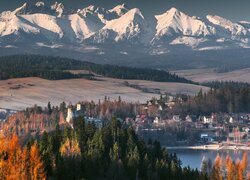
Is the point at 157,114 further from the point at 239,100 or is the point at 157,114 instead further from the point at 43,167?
the point at 43,167

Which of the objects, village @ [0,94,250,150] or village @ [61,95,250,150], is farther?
village @ [61,95,250,150]

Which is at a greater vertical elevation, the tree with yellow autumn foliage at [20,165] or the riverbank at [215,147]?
the tree with yellow autumn foliage at [20,165]

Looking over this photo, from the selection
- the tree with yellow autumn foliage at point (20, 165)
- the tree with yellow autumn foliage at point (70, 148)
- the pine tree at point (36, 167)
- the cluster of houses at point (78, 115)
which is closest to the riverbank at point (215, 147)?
the cluster of houses at point (78, 115)

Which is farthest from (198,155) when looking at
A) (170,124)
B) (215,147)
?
(170,124)

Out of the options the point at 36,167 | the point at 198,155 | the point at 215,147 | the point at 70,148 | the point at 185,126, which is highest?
the point at 185,126

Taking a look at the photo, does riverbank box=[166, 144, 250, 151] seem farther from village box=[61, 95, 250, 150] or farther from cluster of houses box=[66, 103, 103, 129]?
cluster of houses box=[66, 103, 103, 129]

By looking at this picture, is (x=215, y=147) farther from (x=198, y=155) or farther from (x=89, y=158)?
(x=89, y=158)

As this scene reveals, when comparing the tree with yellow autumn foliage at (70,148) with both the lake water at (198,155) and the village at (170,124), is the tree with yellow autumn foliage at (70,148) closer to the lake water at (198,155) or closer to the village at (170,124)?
the lake water at (198,155)

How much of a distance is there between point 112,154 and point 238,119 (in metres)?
85.7

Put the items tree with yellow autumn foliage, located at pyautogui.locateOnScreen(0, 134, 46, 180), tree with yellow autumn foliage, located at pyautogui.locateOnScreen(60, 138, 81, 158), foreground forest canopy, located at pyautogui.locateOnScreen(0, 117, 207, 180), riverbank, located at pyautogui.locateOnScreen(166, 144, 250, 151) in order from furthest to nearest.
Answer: riverbank, located at pyautogui.locateOnScreen(166, 144, 250, 151) < tree with yellow autumn foliage, located at pyautogui.locateOnScreen(60, 138, 81, 158) < foreground forest canopy, located at pyautogui.locateOnScreen(0, 117, 207, 180) < tree with yellow autumn foliage, located at pyautogui.locateOnScreen(0, 134, 46, 180)

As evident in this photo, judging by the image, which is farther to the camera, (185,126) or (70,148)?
(185,126)

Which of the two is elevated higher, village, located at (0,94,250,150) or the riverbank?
village, located at (0,94,250,150)

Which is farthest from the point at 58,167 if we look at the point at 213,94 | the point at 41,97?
the point at 41,97

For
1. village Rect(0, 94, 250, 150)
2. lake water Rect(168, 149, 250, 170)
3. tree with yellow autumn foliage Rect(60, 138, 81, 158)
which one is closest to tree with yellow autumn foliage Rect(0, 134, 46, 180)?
tree with yellow autumn foliage Rect(60, 138, 81, 158)
